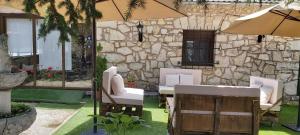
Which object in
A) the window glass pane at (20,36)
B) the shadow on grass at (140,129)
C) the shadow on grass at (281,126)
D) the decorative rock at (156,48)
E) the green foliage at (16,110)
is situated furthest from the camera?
the window glass pane at (20,36)

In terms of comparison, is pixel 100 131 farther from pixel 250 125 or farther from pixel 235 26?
pixel 235 26

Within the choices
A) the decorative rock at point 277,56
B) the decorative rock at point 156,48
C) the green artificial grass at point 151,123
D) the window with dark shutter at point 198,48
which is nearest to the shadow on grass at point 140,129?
the green artificial grass at point 151,123

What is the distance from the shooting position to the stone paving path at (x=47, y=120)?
227 inches

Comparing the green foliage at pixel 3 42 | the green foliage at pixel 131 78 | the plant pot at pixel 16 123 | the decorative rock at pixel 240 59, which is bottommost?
the plant pot at pixel 16 123

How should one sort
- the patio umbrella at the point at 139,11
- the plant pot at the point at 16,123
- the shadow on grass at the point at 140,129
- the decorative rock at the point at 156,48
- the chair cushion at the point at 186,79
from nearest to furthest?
the plant pot at the point at 16,123 → the patio umbrella at the point at 139,11 → the shadow on grass at the point at 140,129 → the chair cushion at the point at 186,79 → the decorative rock at the point at 156,48

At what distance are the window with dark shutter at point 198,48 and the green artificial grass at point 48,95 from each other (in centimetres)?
316

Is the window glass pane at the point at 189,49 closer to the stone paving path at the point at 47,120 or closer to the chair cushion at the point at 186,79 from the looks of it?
the chair cushion at the point at 186,79

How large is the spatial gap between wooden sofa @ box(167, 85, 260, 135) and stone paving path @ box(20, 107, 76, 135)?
2.46m

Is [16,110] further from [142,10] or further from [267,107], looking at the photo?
[267,107]

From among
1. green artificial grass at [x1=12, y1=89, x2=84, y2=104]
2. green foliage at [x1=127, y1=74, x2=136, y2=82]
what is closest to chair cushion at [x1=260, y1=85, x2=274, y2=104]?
green foliage at [x1=127, y1=74, x2=136, y2=82]

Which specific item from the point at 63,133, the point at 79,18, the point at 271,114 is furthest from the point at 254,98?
the point at 63,133

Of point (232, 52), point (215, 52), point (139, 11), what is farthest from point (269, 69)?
point (139, 11)

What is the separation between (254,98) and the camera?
4.66 meters

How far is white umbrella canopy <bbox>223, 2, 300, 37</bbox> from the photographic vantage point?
600cm
